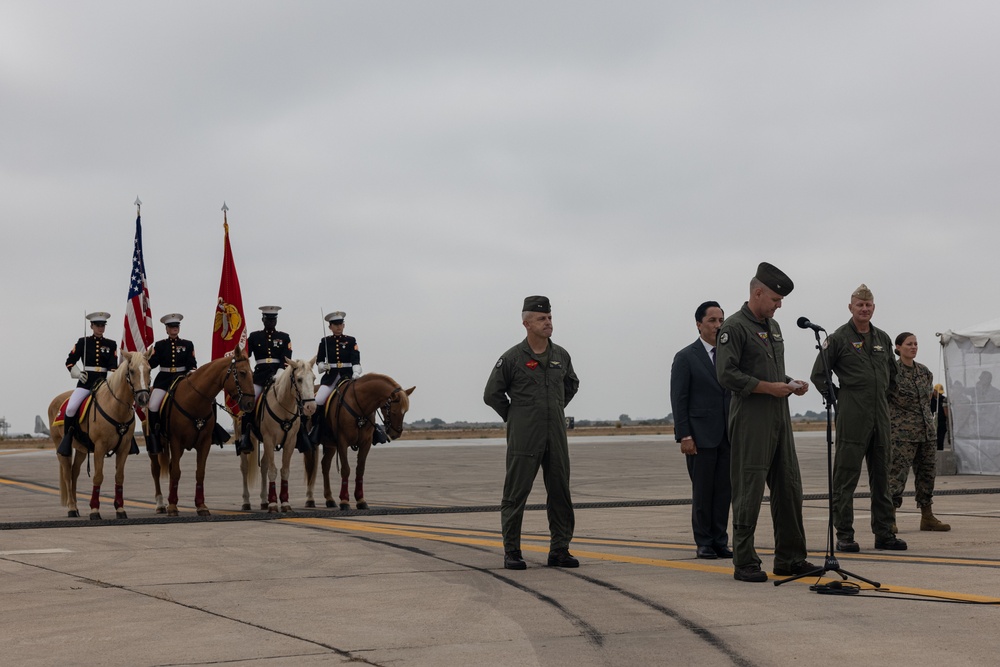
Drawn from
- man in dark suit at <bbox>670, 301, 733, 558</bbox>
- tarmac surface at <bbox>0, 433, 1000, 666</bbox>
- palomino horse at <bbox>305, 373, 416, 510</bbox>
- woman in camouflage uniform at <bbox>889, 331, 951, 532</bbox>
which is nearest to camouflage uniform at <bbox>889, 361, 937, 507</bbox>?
woman in camouflage uniform at <bbox>889, 331, 951, 532</bbox>

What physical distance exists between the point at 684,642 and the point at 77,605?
3946 mm

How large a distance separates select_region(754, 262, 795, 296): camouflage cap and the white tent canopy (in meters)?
15.0

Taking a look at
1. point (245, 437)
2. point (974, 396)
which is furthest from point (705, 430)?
point (974, 396)

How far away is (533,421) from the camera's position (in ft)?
31.3

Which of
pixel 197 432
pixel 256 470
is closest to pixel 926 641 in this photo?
pixel 197 432

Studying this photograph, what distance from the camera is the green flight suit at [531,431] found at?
30.9 ft

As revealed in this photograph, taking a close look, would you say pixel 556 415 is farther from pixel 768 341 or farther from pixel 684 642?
pixel 684 642

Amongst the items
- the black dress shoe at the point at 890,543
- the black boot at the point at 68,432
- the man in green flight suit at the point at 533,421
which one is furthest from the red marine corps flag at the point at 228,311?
the black dress shoe at the point at 890,543

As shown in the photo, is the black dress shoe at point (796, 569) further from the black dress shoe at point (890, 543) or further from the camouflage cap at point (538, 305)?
the camouflage cap at point (538, 305)

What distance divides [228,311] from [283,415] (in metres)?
4.04

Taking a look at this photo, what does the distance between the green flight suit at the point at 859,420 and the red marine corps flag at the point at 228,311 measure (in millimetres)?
11439

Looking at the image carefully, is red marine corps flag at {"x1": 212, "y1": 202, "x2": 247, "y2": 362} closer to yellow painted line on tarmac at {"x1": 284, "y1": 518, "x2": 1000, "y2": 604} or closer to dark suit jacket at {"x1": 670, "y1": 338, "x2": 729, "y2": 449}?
yellow painted line on tarmac at {"x1": 284, "y1": 518, "x2": 1000, "y2": 604}

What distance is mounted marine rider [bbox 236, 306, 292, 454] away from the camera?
16.9m

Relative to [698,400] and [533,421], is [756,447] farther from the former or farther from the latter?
[698,400]
